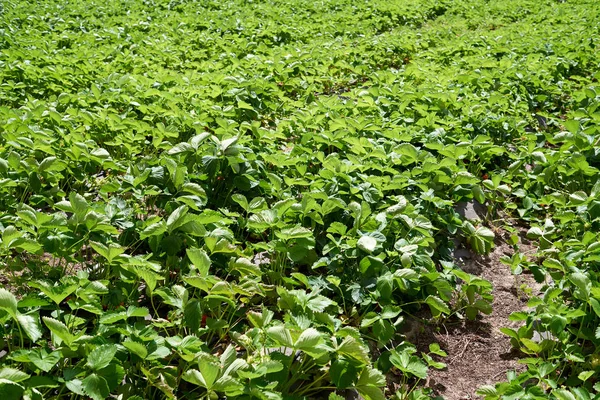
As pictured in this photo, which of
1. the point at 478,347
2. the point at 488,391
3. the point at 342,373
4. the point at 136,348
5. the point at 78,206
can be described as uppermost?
the point at 78,206

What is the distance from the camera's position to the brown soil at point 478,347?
93.4 inches

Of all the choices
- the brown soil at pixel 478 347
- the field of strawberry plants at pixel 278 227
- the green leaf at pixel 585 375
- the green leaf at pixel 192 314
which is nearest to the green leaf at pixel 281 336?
the field of strawberry plants at pixel 278 227

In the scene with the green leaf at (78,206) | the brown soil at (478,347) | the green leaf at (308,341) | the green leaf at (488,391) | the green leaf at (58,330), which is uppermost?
the green leaf at (78,206)

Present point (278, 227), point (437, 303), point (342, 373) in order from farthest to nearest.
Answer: point (278, 227)
point (437, 303)
point (342, 373)

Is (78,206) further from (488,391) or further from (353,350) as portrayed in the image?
(488,391)

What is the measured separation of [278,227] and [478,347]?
1.10 metres

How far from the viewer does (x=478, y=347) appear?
260cm

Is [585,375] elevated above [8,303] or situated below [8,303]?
below

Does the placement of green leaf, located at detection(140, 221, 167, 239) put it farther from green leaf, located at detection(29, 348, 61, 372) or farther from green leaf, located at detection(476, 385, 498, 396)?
green leaf, located at detection(476, 385, 498, 396)

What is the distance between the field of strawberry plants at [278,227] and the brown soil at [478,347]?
0.05 metres

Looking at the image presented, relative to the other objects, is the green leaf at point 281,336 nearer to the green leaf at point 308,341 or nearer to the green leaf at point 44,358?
the green leaf at point 308,341

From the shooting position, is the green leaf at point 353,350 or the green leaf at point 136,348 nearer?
the green leaf at point 136,348

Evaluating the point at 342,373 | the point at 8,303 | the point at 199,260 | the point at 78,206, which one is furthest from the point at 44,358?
the point at 342,373

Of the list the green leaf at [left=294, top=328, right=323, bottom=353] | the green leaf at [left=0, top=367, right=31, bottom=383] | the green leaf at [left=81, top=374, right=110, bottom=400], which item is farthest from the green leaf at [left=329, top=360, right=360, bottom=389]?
the green leaf at [left=0, top=367, right=31, bottom=383]
